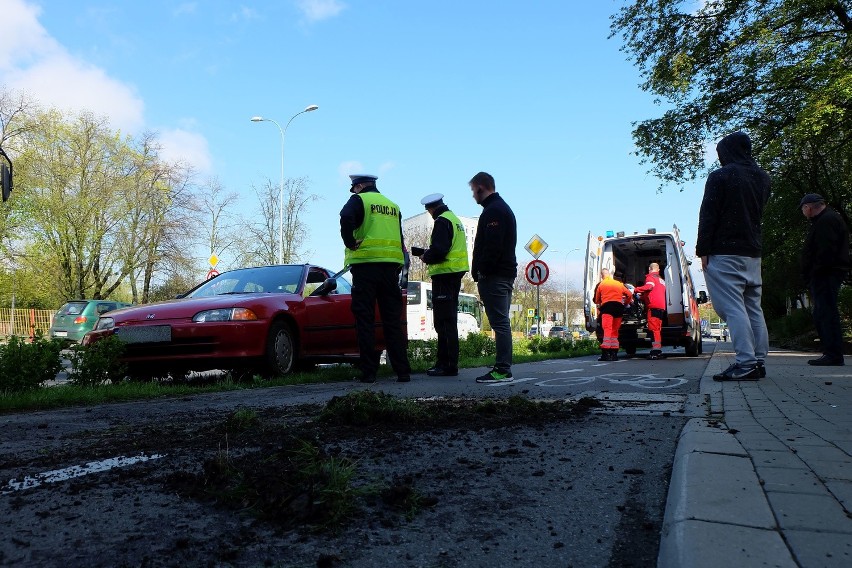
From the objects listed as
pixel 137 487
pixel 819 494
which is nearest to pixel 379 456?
pixel 137 487

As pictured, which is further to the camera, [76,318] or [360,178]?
[76,318]

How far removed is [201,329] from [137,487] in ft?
16.5

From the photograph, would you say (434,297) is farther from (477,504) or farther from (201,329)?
(477,504)

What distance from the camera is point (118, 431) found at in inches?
156

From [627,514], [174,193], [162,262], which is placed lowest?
[627,514]

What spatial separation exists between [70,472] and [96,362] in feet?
14.6

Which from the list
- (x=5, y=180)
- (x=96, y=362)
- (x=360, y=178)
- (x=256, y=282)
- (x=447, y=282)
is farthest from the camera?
(x=5, y=180)

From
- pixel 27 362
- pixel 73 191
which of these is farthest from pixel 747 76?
pixel 73 191

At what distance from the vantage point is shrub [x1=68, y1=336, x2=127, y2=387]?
6859 mm

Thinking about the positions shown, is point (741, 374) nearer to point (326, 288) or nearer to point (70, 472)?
point (326, 288)

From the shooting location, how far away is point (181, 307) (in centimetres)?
756

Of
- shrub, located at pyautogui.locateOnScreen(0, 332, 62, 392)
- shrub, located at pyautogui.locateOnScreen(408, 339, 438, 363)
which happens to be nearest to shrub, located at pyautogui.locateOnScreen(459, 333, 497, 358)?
shrub, located at pyautogui.locateOnScreen(408, 339, 438, 363)

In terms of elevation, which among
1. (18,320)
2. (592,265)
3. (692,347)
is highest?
(592,265)

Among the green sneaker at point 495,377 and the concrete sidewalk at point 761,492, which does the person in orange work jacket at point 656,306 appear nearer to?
the green sneaker at point 495,377
